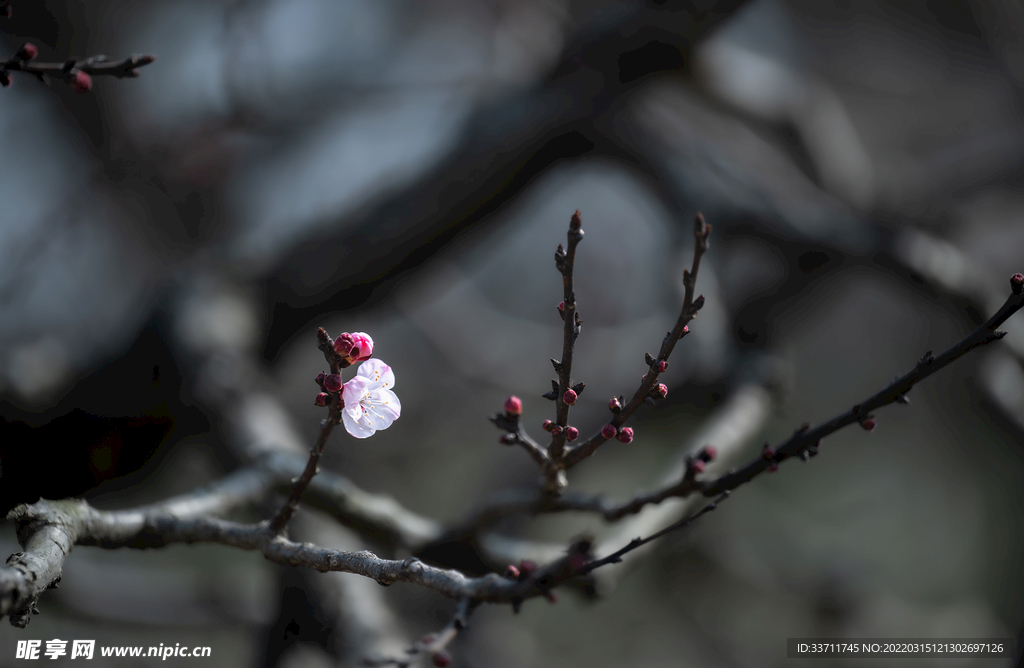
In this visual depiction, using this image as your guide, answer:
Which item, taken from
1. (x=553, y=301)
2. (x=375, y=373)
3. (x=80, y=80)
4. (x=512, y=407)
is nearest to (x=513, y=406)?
(x=512, y=407)

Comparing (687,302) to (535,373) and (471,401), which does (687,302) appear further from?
(471,401)

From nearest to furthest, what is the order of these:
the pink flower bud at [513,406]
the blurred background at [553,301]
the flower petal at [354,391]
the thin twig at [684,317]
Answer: the thin twig at [684,317] < the flower petal at [354,391] < the pink flower bud at [513,406] < the blurred background at [553,301]

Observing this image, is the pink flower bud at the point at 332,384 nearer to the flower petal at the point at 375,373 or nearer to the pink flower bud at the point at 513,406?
the flower petal at the point at 375,373

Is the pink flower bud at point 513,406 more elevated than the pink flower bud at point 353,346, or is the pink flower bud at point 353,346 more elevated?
the pink flower bud at point 513,406

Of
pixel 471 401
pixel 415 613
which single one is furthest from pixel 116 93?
A: pixel 415 613

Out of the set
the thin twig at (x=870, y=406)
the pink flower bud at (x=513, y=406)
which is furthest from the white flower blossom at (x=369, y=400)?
the thin twig at (x=870, y=406)

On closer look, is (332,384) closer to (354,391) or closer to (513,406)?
(354,391)

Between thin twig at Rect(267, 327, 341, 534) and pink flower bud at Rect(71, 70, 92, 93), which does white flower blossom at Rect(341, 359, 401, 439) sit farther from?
pink flower bud at Rect(71, 70, 92, 93)
